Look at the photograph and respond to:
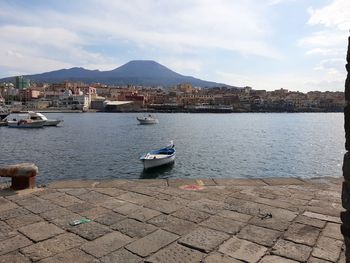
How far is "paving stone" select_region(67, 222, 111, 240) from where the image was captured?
164 inches

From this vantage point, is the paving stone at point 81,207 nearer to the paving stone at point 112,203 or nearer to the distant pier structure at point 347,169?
the paving stone at point 112,203

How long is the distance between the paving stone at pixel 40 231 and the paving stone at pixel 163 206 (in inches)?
60.6

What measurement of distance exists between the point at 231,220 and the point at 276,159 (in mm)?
25031

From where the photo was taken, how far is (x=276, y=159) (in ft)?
93.2

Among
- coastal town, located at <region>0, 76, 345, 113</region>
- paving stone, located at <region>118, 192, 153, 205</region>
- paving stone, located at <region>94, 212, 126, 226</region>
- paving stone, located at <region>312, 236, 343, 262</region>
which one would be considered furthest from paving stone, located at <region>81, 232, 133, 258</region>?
coastal town, located at <region>0, 76, 345, 113</region>

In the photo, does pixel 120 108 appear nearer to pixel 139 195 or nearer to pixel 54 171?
pixel 54 171

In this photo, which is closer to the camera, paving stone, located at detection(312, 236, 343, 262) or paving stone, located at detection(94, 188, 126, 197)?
paving stone, located at detection(312, 236, 343, 262)

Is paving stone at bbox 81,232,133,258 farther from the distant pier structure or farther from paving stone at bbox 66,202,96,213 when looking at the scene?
the distant pier structure

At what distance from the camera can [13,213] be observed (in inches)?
193

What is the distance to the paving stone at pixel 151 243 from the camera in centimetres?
373

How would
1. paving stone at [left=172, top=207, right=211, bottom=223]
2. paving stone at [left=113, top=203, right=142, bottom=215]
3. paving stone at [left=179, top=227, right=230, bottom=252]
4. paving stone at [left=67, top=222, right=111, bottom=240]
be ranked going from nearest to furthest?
paving stone at [left=179, top=227, right=230, bottom=252]
paving stone at [left=67, top=222, right=111, bottom=240]
paving stone at [left=172, top=207, right=211, bottom=223]
paving stone at [left=113, top=203, right=142, bottom=215]

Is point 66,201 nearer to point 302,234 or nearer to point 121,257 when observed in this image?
point 121,257

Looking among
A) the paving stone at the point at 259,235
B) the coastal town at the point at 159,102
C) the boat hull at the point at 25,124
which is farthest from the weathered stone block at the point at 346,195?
the coastal town at the point at 159,102

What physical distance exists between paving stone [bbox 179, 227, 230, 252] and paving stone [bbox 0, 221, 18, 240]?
7.12ft
